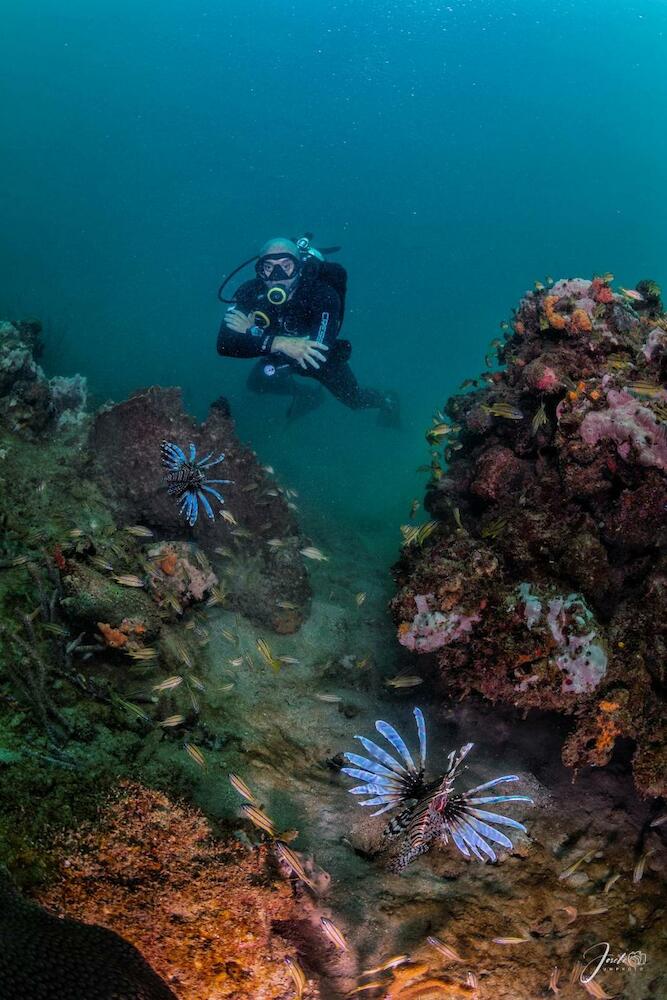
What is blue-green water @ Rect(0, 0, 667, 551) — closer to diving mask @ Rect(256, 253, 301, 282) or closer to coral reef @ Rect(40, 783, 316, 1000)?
diving mask @ Rect(256, 253, 301, 282)

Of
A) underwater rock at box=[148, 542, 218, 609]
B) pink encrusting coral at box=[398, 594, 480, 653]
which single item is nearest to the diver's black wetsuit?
underwater rock at box=[148, 542, 218, 609]

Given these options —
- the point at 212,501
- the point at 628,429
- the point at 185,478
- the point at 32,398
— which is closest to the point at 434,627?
the point at 628,429

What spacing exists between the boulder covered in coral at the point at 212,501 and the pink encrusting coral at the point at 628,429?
3.97 meters

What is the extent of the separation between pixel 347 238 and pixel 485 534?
97.2 m

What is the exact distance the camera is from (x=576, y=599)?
404cm

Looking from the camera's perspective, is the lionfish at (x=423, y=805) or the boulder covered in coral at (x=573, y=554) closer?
the lionfish at (x=423, y=805)

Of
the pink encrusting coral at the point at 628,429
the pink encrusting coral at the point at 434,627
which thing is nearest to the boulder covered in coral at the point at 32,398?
the pink encrusting coral at the point at 434,627

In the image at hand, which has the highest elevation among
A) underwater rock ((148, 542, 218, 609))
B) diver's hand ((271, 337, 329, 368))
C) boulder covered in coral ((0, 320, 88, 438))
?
diver's hand ((271, 337, 329, 368))

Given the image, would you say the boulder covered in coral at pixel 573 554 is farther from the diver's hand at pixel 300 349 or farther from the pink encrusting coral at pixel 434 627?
the diver's hand at pixel 300 349

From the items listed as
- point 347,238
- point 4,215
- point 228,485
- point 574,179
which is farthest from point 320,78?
point 228,485

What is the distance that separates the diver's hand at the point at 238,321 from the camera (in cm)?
764

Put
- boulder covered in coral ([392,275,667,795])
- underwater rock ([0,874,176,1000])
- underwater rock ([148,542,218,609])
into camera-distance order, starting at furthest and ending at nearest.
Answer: underwater rock ([148,542,218,609])
boulder covered in coral ([392,275,667,795])
underwater rock ([0,874,176,1000])

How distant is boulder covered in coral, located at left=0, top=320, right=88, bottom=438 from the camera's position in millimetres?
7027

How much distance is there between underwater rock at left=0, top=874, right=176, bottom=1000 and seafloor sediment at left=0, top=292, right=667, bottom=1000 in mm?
19
